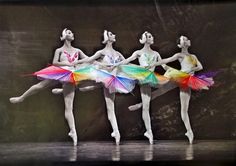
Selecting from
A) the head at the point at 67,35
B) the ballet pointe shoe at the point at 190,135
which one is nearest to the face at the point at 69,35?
the head at the point at 67,35

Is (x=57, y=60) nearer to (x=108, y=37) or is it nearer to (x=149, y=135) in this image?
(x=108, y=37)

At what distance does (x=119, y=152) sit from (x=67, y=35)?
1.03 ft

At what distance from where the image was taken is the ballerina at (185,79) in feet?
3.07

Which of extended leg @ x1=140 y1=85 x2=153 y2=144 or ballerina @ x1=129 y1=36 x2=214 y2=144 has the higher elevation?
ballerina @ x1=129 y1=36 x2=214 y2=144

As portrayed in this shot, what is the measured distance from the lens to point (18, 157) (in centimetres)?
89

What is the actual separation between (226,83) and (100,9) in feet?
1.22

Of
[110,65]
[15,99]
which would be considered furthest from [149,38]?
[15,99]

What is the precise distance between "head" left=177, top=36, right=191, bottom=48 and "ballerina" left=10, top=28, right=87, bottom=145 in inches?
9.5

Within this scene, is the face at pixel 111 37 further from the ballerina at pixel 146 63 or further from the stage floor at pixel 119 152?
the stage floor at pixel 119 152

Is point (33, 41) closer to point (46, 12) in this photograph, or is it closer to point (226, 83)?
point (46, 12)

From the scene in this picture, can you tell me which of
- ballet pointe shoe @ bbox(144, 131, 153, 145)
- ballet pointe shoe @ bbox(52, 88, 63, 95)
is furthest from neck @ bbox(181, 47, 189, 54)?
ballet pointe shoe @ bbox(52, 88, 63, 95)

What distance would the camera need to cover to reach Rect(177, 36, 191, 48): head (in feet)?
3.10

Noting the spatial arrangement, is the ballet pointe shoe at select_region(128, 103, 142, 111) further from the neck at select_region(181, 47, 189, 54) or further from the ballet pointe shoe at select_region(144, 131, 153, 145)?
the neck at select_region(181, 47, 189, 54)

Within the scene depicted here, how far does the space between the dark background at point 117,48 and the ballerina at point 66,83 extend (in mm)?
13
